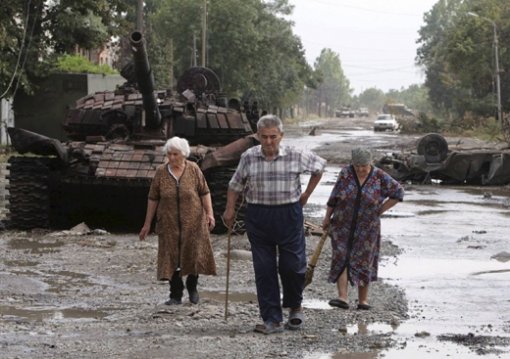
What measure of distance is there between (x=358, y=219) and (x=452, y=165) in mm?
19307

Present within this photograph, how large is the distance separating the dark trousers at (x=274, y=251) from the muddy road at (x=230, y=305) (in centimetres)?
26

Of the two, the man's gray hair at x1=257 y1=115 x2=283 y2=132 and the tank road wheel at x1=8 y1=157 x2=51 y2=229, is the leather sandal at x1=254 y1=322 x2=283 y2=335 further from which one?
the tank road wheel at x1=8 y1=157 x2=51 y2=229

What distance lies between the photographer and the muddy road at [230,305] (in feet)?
26.8

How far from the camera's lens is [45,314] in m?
9.55

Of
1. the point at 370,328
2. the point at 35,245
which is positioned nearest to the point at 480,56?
the point at 35,245

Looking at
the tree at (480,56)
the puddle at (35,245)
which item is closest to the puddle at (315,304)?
the puddle at (35,245)

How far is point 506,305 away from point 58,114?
1210 inches

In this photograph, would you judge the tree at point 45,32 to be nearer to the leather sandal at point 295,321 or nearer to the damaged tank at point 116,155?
the damaged tank at point 116,155

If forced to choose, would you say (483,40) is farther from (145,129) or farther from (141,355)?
(141,355)

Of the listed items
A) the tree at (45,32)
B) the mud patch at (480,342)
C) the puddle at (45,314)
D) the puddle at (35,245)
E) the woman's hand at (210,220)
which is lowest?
the puddle at (35,245)

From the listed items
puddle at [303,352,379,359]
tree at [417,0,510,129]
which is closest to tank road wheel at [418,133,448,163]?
puddle at [303,352,379,359]

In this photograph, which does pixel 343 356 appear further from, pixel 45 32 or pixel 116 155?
pixel 45 32

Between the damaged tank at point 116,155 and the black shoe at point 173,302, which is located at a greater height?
the damaged tank at point 116,155

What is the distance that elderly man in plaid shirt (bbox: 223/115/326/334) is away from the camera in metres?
8.78
